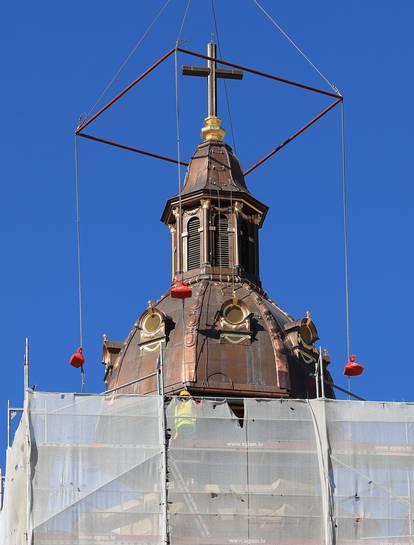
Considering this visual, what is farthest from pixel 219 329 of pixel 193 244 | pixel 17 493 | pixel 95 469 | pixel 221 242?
pixel 95 469

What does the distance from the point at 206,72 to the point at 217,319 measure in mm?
16707

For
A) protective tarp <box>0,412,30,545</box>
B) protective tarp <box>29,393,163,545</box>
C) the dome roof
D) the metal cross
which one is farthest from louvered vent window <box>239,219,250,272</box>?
protective tarp <box>29,393,163,545</box>

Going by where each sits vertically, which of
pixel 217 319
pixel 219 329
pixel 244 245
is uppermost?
pixel 244 245

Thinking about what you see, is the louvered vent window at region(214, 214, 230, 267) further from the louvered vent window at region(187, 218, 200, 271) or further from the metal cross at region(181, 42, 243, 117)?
the metal cross at region(181, 42, 243, 117)

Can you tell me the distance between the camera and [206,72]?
113938 mm

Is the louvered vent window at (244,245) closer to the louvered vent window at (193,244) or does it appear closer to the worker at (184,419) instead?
the louvered vent window at (193,244)

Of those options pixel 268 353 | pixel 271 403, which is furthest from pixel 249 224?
pixel 271 403

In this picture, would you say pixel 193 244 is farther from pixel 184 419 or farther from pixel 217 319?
pixel 184 419

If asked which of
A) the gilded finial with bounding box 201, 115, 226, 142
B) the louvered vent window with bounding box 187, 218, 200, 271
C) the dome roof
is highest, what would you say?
the gilded finial with bounding box 201, 115, 226, 142

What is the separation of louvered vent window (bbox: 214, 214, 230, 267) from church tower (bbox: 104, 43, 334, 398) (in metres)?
0.05

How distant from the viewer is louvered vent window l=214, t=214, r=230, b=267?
10800 cm

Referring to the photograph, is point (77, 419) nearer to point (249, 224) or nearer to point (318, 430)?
point (318, 430)

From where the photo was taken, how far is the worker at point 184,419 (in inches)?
3332

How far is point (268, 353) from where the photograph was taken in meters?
102
